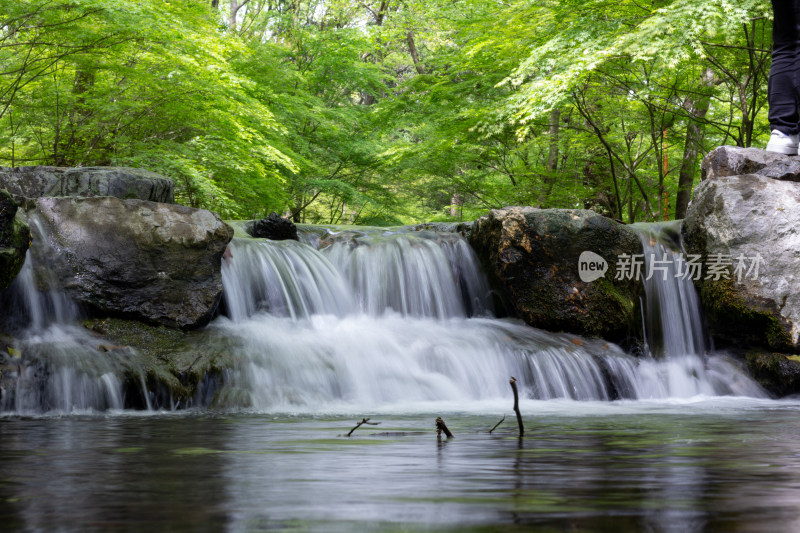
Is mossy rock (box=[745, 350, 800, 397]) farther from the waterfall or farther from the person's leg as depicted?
the person's leg

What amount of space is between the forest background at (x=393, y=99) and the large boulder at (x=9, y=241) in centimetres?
349

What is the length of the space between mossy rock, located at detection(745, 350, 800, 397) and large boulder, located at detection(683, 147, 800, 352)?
0.57 feet

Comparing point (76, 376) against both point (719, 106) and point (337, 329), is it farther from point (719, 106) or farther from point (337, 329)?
point (719, 106)

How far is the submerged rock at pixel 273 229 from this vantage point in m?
10.1

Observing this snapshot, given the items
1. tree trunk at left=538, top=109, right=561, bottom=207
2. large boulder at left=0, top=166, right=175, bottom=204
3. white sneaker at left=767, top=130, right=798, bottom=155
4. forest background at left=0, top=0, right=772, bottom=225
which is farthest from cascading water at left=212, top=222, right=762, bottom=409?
tree trunk at left=538, top=109, right=561, bottom=207

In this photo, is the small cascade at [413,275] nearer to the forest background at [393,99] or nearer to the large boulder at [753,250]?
the forest background at [393,99]

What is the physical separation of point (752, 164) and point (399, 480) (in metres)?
9.15

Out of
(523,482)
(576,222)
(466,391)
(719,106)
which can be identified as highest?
(719,106)

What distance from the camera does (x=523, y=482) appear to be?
5.80ft

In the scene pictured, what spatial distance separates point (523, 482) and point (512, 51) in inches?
459

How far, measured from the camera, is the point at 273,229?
10.1 metres

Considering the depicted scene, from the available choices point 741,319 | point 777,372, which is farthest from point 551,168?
point 777,372

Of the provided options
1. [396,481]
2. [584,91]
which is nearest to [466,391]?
[396,481]

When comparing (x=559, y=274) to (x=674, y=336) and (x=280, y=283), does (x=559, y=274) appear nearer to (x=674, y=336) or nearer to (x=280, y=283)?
(x=674, y=336)
